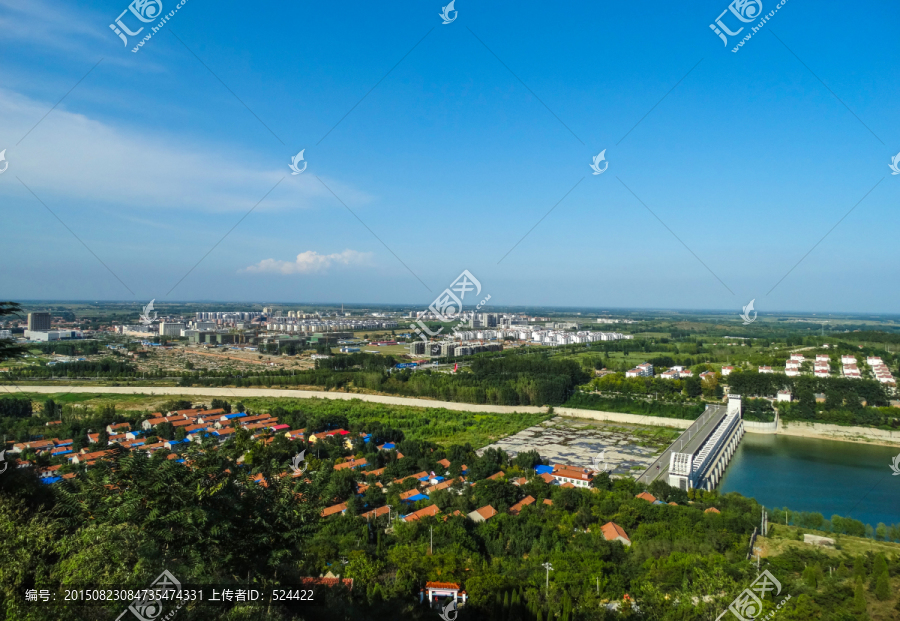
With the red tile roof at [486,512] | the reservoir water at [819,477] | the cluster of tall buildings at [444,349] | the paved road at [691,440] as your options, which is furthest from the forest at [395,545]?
the cluster of tall buildings at [444,349]

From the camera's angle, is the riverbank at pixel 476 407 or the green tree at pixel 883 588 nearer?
the green tree at pixel 883 588

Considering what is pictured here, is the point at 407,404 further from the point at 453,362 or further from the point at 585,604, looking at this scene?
the point at 585,604

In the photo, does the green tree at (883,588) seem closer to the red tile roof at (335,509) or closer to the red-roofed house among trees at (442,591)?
the red-roofed house among trees at (442,591)

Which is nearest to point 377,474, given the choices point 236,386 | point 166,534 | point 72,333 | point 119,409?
point 166,534

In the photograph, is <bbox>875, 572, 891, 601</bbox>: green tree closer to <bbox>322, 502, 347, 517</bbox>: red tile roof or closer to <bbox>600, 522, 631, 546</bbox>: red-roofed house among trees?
<bbox>600, 522, 631, 546</bbox>: red-roofed house among trees

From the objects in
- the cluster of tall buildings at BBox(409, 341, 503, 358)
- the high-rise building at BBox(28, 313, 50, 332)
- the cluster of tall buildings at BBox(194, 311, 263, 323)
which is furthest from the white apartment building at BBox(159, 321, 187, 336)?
the cluster of tall buildings at BBox(409, 341, 503, 358)
